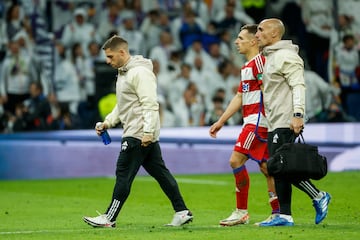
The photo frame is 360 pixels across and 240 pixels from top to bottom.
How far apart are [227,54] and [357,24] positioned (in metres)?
3.04

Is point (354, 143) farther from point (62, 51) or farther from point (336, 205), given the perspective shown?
point (336, 205)

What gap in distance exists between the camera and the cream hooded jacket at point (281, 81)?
10.9 meters

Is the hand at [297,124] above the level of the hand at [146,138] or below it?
above

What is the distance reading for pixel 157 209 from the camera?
14.5m

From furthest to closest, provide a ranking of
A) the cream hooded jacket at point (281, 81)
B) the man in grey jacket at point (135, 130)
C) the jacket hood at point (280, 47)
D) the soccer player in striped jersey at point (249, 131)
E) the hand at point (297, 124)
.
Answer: the soccer player in striped jersey at point (249, 131), the man in grey jacket at point (135, 130), the jacket hood at point (280, 47), the cream hooded jacket at point (281, 81), the hand at point (297, 124)

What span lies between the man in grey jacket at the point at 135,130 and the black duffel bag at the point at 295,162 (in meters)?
1.34

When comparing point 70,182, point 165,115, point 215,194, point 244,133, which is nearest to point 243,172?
point 244,133

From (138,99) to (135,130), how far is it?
33 cm

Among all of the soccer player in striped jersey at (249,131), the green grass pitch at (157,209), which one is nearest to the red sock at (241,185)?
the soccer player in striped jersey at (249,131)

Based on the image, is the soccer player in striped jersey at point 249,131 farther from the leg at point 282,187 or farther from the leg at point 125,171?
the leg at point 125,171

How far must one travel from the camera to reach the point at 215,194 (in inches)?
664

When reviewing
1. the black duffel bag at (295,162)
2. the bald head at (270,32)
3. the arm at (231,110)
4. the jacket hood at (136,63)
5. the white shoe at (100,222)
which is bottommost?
the white shoe at (100,222)

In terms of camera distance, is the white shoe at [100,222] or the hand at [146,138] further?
the white shoe at [100,222]

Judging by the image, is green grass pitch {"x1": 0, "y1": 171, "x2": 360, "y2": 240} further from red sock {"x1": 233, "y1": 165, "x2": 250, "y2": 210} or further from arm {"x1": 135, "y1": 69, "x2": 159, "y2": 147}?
arm {"x1": 135, "y1": 69, "x2": 159, "y2": 147}
